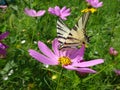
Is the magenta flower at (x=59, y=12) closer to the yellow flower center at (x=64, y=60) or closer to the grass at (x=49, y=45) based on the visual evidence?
the grass at (x=49, y=45)

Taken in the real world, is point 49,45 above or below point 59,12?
below

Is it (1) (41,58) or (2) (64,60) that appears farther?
(2) (64,60)

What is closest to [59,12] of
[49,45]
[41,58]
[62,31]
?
[49,45]

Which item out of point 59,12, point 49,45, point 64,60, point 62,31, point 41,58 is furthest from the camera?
point 59,12

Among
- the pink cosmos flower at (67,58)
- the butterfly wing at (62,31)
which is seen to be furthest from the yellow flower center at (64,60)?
the butterfly wing at (62,31)

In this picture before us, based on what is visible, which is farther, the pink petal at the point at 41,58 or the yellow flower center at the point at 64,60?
the yellow flower center at the point at 64,60

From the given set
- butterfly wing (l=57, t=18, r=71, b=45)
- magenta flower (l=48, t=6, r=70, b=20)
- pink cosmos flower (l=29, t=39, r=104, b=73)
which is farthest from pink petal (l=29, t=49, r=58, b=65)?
magenta flower (l=48, t=6, r=70, b=20)

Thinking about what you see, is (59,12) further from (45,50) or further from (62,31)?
(45,50)

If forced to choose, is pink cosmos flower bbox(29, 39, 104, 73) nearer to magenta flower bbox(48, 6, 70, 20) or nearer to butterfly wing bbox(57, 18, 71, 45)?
butterfly wing bbox(57, 18, 71, 45)

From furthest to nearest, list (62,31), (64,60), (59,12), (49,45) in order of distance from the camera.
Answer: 1. (59,12)
2. (49,45)
3. (62,31)
4. (64,60)
